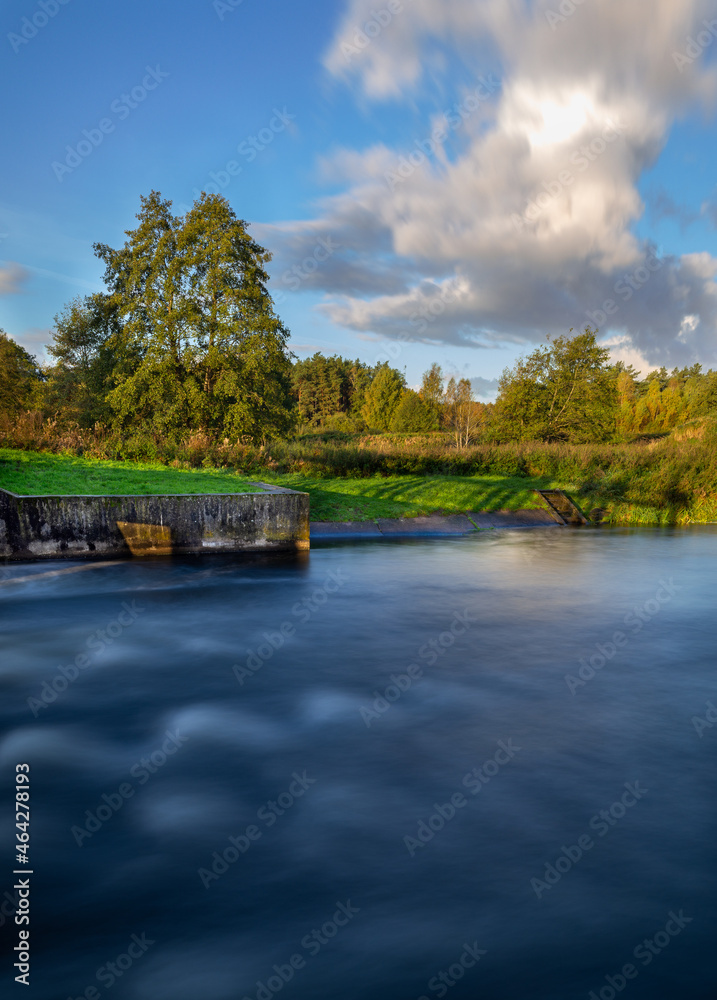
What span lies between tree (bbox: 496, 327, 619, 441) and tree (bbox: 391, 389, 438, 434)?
2548cm

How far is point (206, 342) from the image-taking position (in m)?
35.8

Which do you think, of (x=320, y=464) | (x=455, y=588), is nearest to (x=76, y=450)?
(x=320, y=464)

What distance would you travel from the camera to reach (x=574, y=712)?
6.25 m

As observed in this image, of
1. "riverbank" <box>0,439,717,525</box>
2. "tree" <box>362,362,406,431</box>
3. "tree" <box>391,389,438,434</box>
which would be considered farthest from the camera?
"tree" <box>362,362,406,431</box>

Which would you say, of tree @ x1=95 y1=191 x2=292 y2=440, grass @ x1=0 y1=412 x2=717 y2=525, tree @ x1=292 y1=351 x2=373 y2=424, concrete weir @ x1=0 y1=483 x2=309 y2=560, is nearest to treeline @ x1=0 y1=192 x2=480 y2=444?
tree @ x1=95 y1=191 x2=292 y2=440

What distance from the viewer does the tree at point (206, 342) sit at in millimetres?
34062

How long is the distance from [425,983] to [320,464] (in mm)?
24191

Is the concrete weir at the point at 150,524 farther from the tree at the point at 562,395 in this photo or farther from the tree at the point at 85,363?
the tree at the point at 562,395

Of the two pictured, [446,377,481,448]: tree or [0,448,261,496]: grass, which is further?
[446,377,481,448]: tree

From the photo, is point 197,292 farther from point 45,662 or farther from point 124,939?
point 124,939

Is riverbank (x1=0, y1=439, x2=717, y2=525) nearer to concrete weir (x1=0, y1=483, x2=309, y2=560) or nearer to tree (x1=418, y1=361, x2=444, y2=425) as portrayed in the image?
concrete weir (x1=0, y1=483, x2=309, y2=560)

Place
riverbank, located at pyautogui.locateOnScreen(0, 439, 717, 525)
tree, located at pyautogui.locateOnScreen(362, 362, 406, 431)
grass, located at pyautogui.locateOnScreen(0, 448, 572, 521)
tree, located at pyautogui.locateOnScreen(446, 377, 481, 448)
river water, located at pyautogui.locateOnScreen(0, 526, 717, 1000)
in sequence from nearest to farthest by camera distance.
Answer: river water, located at pyautogui.locateOnScreen(0, 526, 717, 1000), grass, located at pyautogui.locateOnScreen(0, 448, 572, 521), riverbank, located at pyautogui.locateOnScreen(0, 439, 717, 525), tree, located at pyautogui.locateOnScreen(446, 377, 481, 448), tree, located at pyautogui.locateOnScreen(362, 362, 406, 431)

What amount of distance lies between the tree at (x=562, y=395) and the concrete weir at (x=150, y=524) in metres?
35.7

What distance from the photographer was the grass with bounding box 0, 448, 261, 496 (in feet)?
45.2
